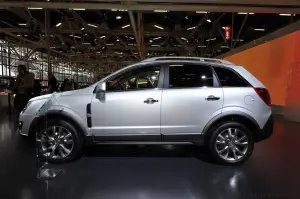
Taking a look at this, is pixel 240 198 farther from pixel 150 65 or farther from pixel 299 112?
pixel 299 112

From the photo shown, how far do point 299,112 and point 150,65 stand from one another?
21.9 ft

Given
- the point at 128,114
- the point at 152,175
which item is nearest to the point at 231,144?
the point at 152,175

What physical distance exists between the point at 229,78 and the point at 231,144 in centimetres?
107

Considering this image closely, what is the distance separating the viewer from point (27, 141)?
5914 mm

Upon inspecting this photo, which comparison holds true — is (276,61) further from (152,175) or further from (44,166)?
(44,166)

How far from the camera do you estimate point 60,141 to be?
4359 millimetres

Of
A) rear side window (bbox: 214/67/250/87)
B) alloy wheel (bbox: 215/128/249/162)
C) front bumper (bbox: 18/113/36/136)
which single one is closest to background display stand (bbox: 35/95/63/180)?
front bumper (bbox: 18/113/36/136)

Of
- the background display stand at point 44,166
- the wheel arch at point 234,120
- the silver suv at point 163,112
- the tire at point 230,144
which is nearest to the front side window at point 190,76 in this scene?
the silver suv at point 163,112

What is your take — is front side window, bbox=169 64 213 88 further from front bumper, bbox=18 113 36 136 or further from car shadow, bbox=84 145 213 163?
front bumper, bbox=18 113 36 136

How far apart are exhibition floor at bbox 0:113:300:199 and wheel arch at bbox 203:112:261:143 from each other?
0.55m

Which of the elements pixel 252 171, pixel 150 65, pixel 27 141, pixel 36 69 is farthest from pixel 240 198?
pixel 36 69

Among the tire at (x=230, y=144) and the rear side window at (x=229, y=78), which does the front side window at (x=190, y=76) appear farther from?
the tire at (x=230, y=144)

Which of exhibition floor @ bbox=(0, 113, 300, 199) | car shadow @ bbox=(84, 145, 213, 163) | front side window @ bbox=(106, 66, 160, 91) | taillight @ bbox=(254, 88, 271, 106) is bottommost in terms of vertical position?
exhibition floor @ bbox=(0, 113, 300, 199)

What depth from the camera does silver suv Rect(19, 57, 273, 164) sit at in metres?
4.24
